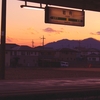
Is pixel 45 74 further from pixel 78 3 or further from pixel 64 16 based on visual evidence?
pixel 64 16

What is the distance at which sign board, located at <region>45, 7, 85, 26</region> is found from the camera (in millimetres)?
18844

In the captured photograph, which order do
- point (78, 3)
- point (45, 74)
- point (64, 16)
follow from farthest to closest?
point (45, 74) < point (78, 3) < point (64, 16)

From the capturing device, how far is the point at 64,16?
64.2 ft

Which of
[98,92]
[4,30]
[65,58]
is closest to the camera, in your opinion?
[98,92]

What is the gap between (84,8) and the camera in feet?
67.0

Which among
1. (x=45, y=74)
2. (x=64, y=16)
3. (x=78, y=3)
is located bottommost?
(x=45, y=74)

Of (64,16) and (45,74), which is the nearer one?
(64,16)

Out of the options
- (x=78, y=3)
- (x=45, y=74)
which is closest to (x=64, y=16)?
(x=78, y=3)

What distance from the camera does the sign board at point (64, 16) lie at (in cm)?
1884

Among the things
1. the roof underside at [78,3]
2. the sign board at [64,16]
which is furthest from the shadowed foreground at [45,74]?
the roof underside at [78,3]

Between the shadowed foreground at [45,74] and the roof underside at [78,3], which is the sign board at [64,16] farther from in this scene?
the shadowed foreground at [45,74]

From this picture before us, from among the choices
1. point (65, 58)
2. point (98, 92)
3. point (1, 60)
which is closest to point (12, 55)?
point (65, 58)

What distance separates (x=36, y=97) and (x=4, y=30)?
9.16 m

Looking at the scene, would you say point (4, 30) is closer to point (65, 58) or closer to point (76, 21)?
point (76, 21)
